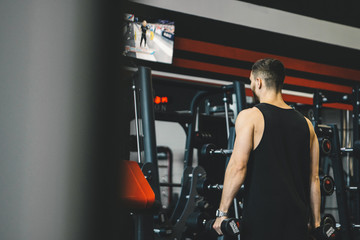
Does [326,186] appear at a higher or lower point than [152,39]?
lower

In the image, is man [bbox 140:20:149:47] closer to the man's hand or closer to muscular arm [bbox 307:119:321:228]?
muscular arm [bbox 307:119:321:228]

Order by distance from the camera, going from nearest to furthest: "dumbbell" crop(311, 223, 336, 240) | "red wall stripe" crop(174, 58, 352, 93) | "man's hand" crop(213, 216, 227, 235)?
"man's hand" crop(213, 216, 227, 235) < "dumbbell" crop(311, 223, 336, 240) < "red wall stripe" crop(174, 58, 352, 93)

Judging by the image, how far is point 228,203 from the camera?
71.9 inches

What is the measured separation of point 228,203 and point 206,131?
270 centimetres

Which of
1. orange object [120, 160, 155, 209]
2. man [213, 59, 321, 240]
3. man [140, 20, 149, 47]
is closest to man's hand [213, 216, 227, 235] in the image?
man [213, 59, 321, 240]

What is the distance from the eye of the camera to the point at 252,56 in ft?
22.7

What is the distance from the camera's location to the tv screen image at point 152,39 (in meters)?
5.69

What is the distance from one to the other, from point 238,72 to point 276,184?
597cm

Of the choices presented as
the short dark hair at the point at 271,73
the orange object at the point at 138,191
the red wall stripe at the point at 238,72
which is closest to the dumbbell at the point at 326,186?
the short dark hair at the point at 271,73

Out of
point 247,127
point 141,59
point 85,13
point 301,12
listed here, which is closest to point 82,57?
point 85,13

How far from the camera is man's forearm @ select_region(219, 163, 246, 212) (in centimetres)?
179

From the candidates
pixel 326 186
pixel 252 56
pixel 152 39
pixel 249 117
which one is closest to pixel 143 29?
pixel 152 39

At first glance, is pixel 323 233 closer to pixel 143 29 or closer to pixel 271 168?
pixel 271 168

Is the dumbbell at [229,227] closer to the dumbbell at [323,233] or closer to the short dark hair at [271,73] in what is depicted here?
the dumbbell at [323,233]
